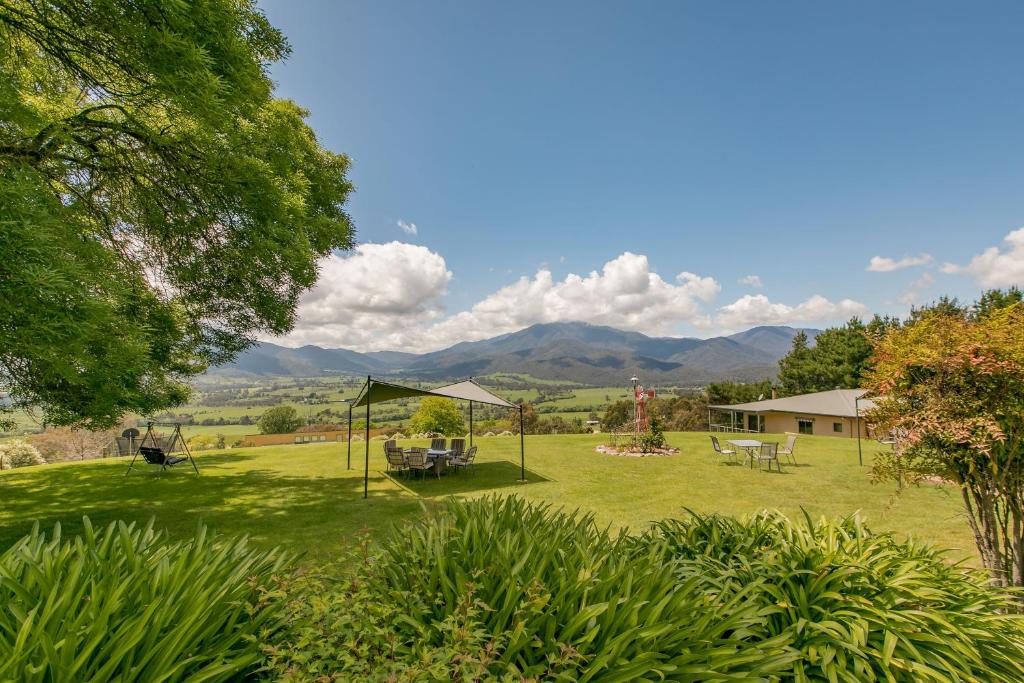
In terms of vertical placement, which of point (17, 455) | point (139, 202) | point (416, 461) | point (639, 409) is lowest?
point (17, 455)

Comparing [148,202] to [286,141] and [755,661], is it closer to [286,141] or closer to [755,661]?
[286,141]

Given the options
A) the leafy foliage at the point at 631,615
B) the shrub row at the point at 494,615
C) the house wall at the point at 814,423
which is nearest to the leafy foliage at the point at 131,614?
the shrub row at the point at 494,615

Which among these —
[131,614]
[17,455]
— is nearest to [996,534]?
[131,614]

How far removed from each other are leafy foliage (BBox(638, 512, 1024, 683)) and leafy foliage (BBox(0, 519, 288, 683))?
2.57 meters

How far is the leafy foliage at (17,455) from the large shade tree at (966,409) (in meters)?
22.2

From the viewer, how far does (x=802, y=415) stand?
95.8 ft

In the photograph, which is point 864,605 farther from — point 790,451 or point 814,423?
point 814,423

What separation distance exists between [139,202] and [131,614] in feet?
24.0

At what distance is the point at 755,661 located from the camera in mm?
2137

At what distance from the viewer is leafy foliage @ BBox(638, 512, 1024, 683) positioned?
2.26 meters

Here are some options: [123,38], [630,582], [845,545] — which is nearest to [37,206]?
[123,38]

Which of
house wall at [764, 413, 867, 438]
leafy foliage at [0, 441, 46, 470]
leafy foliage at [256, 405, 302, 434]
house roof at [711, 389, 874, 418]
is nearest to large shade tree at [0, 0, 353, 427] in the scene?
leafy foliage at [0, 441, 46, 470]

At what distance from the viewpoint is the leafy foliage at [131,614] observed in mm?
1605

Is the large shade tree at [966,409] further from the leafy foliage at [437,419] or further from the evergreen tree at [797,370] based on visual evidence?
the evergreen tree at [797,370]
